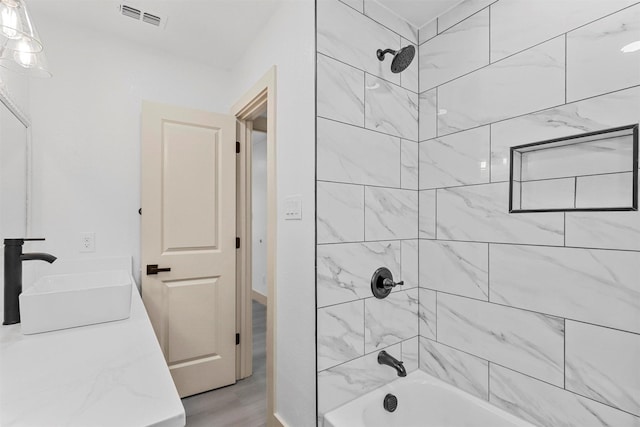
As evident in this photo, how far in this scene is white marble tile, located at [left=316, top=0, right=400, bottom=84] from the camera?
1.45 metres

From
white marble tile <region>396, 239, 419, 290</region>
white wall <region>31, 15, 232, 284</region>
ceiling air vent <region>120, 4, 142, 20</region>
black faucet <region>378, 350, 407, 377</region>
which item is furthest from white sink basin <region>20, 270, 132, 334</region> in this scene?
ceiling air vent <region>120, 4, 142, 20</region>

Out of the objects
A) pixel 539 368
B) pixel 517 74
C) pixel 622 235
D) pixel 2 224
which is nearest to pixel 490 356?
pixel 539 368

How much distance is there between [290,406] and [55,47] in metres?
2.52

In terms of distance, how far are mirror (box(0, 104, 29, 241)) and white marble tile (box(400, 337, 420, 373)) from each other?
6.45 feet

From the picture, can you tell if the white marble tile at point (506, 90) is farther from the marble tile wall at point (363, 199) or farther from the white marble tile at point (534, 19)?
the marble tile wall at point (363, 199)

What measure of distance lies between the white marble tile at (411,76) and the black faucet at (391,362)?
4.92ft

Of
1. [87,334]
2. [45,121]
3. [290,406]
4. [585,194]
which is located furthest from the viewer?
[45,121]

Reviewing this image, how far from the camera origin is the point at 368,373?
1.57 metres

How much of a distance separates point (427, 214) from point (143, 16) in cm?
208

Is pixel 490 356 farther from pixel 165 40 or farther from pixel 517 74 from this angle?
pixel 165 40

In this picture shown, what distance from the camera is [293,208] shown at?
1.57 meters

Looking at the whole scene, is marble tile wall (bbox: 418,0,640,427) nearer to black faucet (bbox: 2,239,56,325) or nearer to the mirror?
black faucet (bbox: 2,239,56,325)

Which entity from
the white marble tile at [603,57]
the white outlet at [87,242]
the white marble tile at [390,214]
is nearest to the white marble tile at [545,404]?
the white marble tile at [390,214]

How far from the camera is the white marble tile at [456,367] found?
1.52 meters
